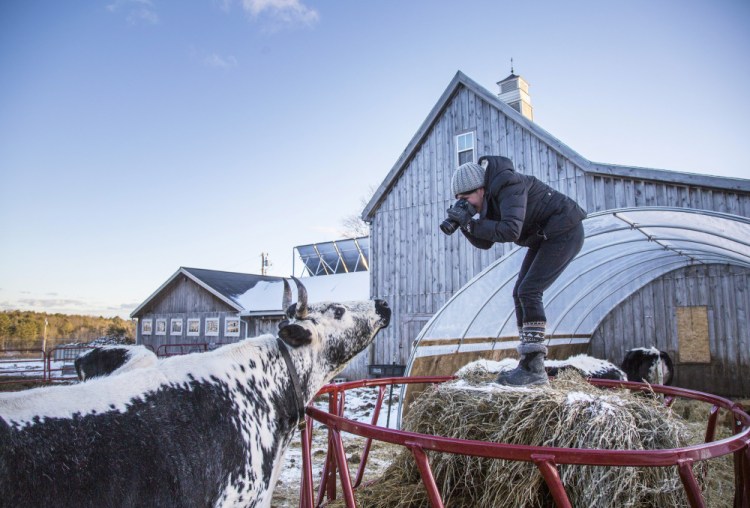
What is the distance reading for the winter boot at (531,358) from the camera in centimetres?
330

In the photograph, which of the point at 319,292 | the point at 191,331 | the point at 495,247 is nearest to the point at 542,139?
the point at 495,247

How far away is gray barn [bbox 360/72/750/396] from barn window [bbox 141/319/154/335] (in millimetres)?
17491

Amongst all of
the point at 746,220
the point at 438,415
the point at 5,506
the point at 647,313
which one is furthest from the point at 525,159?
the point at 5,506

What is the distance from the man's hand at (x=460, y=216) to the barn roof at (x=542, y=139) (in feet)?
16.7

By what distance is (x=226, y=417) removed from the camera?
2.43 m

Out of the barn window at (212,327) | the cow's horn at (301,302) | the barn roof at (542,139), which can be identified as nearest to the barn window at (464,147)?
the barn roof at (542,139)

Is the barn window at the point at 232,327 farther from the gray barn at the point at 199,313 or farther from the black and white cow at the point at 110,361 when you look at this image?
the black and white cow at the point at 110,361

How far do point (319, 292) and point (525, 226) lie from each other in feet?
64.3

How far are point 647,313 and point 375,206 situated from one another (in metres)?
8.24

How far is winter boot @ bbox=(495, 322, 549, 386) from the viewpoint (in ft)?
10.8

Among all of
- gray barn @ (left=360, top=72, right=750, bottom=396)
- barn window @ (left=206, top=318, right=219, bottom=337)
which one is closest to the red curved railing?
gray barn @ (left=360, top=72, right=750, bottom=396)

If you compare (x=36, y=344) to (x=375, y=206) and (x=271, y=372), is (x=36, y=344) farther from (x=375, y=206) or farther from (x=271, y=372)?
(x=271, y=372)

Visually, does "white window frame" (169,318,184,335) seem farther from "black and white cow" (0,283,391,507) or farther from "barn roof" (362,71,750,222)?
"black and white cow" (0,283,391,507)

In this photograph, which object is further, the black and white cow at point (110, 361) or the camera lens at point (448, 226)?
the black and white cow at point (110, 361)
